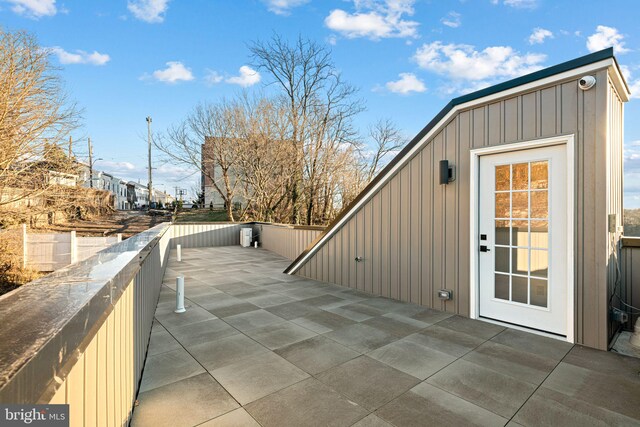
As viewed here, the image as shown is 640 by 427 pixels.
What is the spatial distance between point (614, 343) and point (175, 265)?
27.3 feet

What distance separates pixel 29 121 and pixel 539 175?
10.3 meters

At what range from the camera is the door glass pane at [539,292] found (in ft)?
11.5

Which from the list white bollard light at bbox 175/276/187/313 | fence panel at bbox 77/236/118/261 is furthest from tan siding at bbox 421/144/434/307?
fence panel at bbox 77/236/118/261

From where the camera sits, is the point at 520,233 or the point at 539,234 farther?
the point at 520,233

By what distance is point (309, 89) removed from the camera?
15211 mm

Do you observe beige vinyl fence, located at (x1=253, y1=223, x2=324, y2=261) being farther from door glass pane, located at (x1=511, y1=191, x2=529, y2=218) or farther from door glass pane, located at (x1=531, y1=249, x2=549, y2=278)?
door glass pane, located at (x1=531, y1=249, x2=549, y2=278)

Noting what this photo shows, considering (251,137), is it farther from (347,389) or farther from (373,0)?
(347,389)

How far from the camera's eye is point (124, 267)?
200cm

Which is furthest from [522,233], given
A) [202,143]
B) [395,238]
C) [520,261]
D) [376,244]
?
[202,143]

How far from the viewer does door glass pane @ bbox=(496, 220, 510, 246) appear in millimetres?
3764

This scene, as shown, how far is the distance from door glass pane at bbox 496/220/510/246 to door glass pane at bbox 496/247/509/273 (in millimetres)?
84

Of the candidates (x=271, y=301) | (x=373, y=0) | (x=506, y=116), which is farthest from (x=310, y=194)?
(x=506, y=116)

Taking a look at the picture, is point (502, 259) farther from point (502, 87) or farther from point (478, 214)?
point (502, 87)

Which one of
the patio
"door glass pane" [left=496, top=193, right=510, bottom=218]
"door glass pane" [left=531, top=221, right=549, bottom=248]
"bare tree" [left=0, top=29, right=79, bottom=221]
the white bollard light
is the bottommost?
the patio
